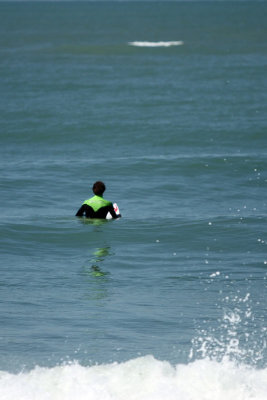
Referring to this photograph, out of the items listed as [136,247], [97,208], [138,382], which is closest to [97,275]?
[136,247]

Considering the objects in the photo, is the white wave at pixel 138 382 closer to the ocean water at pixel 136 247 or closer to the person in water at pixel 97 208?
the ocean water at pixel 136 247

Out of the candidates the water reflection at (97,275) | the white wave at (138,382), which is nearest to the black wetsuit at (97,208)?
the water reflection at (97,275)

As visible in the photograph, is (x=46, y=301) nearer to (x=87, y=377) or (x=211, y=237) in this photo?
(x=87, y=377)

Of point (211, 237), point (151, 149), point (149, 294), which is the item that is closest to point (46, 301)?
point (149, 294)

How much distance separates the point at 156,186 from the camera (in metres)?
19.3

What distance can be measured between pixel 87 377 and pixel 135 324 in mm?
1538

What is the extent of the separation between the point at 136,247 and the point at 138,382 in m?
6.21

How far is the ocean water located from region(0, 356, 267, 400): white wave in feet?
0.05

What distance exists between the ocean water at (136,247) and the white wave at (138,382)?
0.01 meters

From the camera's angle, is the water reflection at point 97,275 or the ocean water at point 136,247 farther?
the water reflection at point 97,275

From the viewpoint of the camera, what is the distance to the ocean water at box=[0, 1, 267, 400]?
7520mm

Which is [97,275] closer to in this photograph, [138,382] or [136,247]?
[136,247]

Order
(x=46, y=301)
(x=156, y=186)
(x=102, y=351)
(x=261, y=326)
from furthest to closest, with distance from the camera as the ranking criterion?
(x=156, y=186)
(x=46, y=301)
(x=261, y=326)
(x=102, y=351)

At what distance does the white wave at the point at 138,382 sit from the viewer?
7.21 meters
